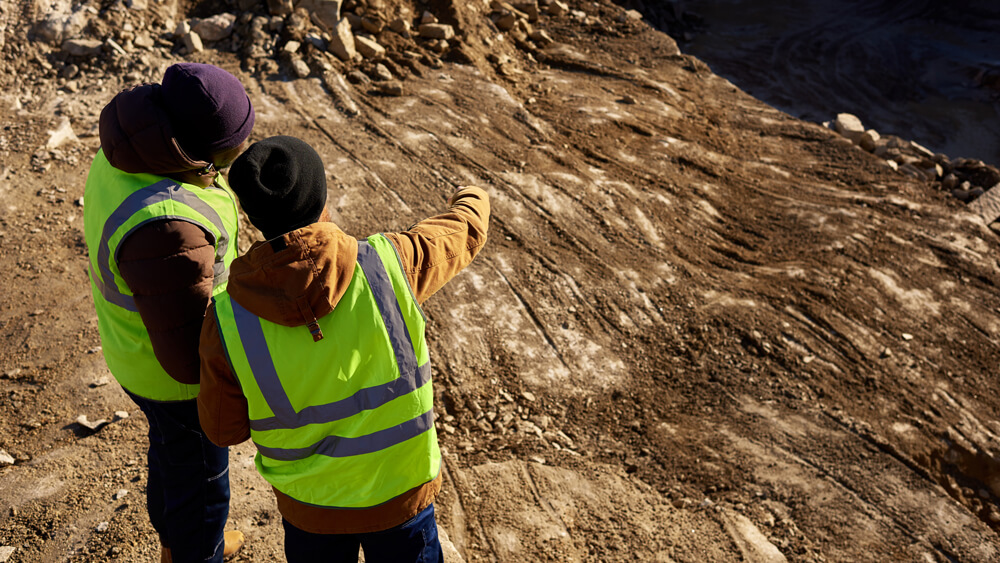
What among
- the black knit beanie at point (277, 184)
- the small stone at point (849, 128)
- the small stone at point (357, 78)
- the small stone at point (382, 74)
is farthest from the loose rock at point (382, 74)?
the small stone at point (849, 128)

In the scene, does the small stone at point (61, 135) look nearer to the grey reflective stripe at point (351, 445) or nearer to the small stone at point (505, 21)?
the grey reflective stripe at point (351, 445)

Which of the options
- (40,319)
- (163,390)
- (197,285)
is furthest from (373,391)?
(40,319)

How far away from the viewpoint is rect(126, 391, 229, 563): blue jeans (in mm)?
2098

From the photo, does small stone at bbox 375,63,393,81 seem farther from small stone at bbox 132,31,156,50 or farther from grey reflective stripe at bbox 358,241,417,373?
grey reflective stripe at bbox 358,241,417,373

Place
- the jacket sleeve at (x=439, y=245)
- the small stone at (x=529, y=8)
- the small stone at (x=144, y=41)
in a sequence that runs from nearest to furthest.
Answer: the jacket sleeve at (x=439, y=245)
the small stone at (x=144, y=41)
the small stone at (x=529, y=8)

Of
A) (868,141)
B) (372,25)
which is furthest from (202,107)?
(868,141)

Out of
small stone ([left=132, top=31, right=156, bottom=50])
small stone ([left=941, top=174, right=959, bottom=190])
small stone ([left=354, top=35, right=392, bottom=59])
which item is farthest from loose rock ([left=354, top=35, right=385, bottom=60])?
small stone ([left=941, top=174, right=959, bottom=190])

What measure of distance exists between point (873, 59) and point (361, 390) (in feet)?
52.2

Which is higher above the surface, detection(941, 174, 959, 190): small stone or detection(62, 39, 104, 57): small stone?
detection(941, 174, 959, 190): small stone

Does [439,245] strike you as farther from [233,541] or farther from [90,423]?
[90,423]

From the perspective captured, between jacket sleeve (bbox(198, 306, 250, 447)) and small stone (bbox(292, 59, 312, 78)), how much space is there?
6474mm

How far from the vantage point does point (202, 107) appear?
1.85 metres

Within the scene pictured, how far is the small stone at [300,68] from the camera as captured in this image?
23.8 feet

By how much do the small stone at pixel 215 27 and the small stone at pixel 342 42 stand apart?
1204mm
